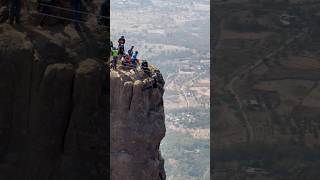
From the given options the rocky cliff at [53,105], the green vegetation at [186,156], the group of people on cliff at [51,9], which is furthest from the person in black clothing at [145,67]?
the green vegetation at [186,156]

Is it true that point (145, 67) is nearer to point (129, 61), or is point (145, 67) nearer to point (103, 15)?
point (129, 61)

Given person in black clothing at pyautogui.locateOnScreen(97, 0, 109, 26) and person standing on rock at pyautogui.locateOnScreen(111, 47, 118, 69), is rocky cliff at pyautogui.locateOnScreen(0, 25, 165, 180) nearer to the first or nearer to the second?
person in black clothing at pyautogui.locateOnScreen(97, 0, 109, 26)

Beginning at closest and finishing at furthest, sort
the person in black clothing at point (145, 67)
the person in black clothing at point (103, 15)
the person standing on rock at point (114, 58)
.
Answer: the person in black clothing at point (103, 15)
the person standing on rock at point (114, 58)
the person in black clothing at point (145, 67)

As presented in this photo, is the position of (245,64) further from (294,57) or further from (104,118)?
(104,118)

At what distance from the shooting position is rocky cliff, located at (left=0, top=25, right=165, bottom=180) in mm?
7496

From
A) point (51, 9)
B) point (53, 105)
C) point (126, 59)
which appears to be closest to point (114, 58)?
point (126, 59)

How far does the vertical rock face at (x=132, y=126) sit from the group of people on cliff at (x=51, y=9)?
832cm

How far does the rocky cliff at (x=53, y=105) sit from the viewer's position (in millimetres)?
7496

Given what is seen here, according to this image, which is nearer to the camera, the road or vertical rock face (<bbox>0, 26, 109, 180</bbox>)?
vertical rock face (<bbox>0, 26, 109, 180</bbox>)

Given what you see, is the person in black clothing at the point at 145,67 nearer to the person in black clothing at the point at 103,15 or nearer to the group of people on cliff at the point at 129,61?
the group of people on cliff at the point at 129,61

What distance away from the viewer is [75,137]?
7863mm

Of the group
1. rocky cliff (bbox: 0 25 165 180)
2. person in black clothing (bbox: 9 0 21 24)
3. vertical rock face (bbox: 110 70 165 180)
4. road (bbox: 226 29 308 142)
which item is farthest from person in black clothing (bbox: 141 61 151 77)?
road (bbox: 226 29 308 142)

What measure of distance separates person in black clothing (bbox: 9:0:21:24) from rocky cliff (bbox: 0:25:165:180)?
124mm

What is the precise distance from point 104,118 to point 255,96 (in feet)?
91.4
